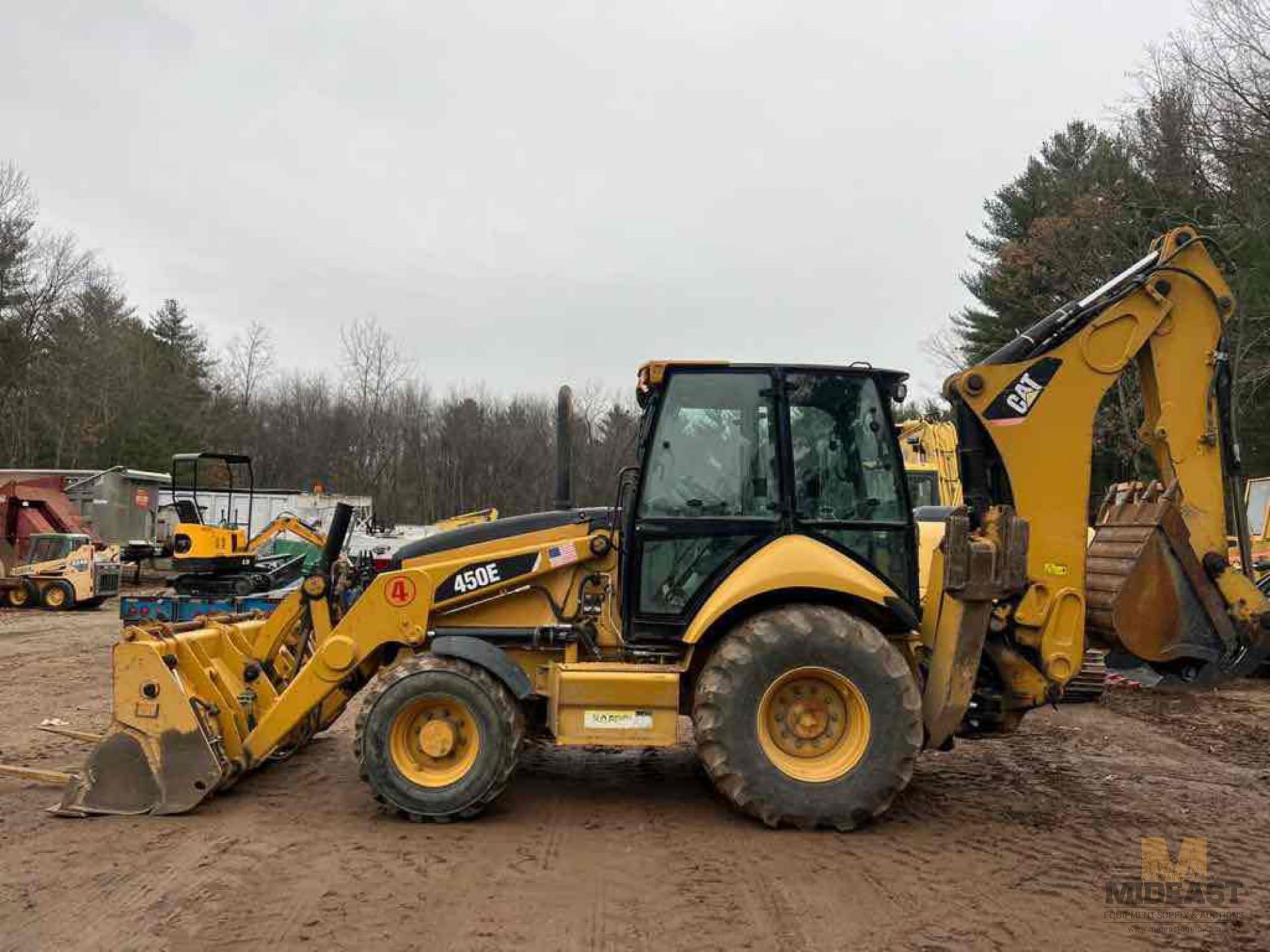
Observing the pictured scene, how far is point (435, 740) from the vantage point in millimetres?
5465

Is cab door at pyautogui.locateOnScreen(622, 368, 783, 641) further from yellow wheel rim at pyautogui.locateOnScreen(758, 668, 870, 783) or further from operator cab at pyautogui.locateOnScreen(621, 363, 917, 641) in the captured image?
yellow wheel rim at pyautogui.locateOnScreen(758, 668, 870, 783)

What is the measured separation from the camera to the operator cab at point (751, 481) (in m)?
5.68

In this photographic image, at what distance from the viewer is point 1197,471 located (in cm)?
581

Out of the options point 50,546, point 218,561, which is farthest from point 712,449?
point 50,546

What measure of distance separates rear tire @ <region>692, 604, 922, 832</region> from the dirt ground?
0.60ft

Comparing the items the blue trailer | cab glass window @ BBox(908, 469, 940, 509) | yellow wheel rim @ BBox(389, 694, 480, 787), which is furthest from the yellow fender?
the blue trailer

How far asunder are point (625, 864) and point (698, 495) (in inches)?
81.3

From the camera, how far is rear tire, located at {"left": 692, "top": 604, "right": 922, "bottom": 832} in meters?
5.30

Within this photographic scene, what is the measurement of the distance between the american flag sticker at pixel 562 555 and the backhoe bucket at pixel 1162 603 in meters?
3.09

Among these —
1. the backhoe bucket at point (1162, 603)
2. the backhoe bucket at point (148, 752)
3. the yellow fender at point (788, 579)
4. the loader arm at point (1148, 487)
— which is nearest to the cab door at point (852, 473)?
the yellow fender at point (788, 579)

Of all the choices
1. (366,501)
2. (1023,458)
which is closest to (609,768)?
(1023,458)

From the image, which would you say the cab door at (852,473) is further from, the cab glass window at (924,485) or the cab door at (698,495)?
the cab glass window at (924,485)

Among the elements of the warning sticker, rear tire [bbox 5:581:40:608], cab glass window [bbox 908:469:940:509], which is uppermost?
cab glass window [bbox 908:469:940:509]

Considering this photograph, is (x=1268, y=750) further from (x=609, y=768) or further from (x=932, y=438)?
(x=932, y=438)
